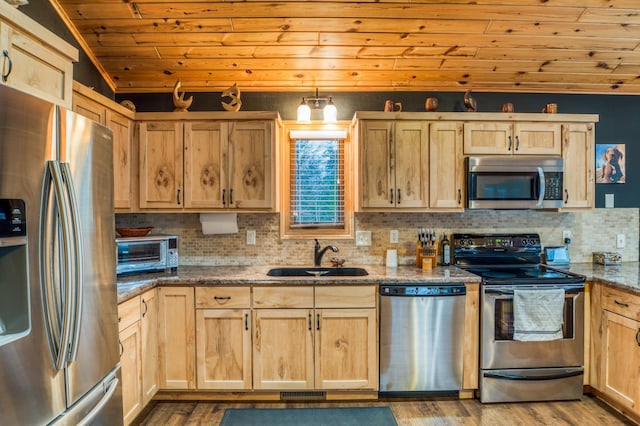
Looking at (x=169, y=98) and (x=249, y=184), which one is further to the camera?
(x=169, y=98)

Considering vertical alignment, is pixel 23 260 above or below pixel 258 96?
below

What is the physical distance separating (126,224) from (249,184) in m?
1.27

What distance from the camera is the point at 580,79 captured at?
319cm

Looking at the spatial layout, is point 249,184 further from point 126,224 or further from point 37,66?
point 37,66

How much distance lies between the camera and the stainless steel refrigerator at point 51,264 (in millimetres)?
1137

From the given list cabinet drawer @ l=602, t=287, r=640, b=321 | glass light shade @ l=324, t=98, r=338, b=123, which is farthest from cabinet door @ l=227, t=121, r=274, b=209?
cabinet drawer @ l=602, t=287, r=640, b=321

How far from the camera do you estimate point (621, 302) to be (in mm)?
2455

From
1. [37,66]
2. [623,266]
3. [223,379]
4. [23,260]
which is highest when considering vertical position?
[37,66]

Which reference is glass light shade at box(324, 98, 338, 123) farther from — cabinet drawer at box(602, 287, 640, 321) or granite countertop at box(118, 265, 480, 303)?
cabinet drawer at box(602, 287, 640, 321)

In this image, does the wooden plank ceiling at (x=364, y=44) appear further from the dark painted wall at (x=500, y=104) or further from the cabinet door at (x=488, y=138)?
the cabinet door at (x=488, y=138)

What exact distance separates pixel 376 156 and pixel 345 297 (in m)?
1.17

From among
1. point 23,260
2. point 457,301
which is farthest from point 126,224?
point 457,301

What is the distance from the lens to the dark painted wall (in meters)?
3.27

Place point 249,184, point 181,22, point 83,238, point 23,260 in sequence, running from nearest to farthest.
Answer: point 23,260 → point 83,238 → point 181,22 → point 249,184
